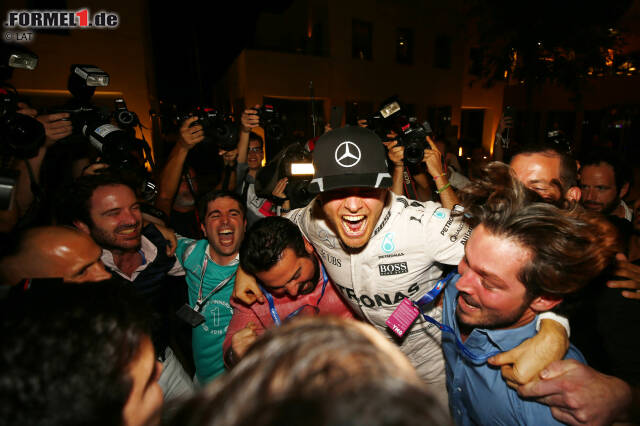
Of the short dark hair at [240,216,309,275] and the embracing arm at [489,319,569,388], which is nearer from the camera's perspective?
the embracing arm at [489,319,569,388]

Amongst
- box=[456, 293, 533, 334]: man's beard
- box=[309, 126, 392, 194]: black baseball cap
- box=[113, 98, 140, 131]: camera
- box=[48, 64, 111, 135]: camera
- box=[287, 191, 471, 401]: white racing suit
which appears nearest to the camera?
box=[456, 293, 533, 334]: man's beard

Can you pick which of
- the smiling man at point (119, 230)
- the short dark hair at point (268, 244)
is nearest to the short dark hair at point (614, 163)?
the short dark hair at point (268, 244)

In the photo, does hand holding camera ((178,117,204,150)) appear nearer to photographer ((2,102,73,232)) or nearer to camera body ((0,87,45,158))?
photographer ((2,102,73,232))

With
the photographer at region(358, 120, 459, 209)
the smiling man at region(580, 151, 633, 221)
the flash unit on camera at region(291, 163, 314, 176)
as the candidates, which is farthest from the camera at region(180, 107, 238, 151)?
the smiling man at region(580, 151, 633, 221)

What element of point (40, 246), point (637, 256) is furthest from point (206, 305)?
point (637, 256)

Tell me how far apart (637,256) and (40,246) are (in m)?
4.01

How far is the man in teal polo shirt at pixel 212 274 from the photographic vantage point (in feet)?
8.56

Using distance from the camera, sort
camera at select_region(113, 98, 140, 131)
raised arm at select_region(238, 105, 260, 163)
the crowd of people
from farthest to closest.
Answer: raised arm at select_region(238, 105, 260, 163)
camera at select_region(113, 98, 140, 131)
the crowd of people

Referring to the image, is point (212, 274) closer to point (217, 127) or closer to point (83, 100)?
point (217, 127)

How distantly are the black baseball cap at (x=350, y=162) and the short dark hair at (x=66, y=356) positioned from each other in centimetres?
141

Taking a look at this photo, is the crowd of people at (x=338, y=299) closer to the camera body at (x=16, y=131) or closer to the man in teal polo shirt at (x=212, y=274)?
the man in teal polo shirt at (x=212, y=274)

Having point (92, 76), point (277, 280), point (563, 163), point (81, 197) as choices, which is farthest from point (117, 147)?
point (563, 163)

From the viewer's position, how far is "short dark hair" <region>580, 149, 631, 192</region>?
9.86ft

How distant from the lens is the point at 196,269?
109 inches
